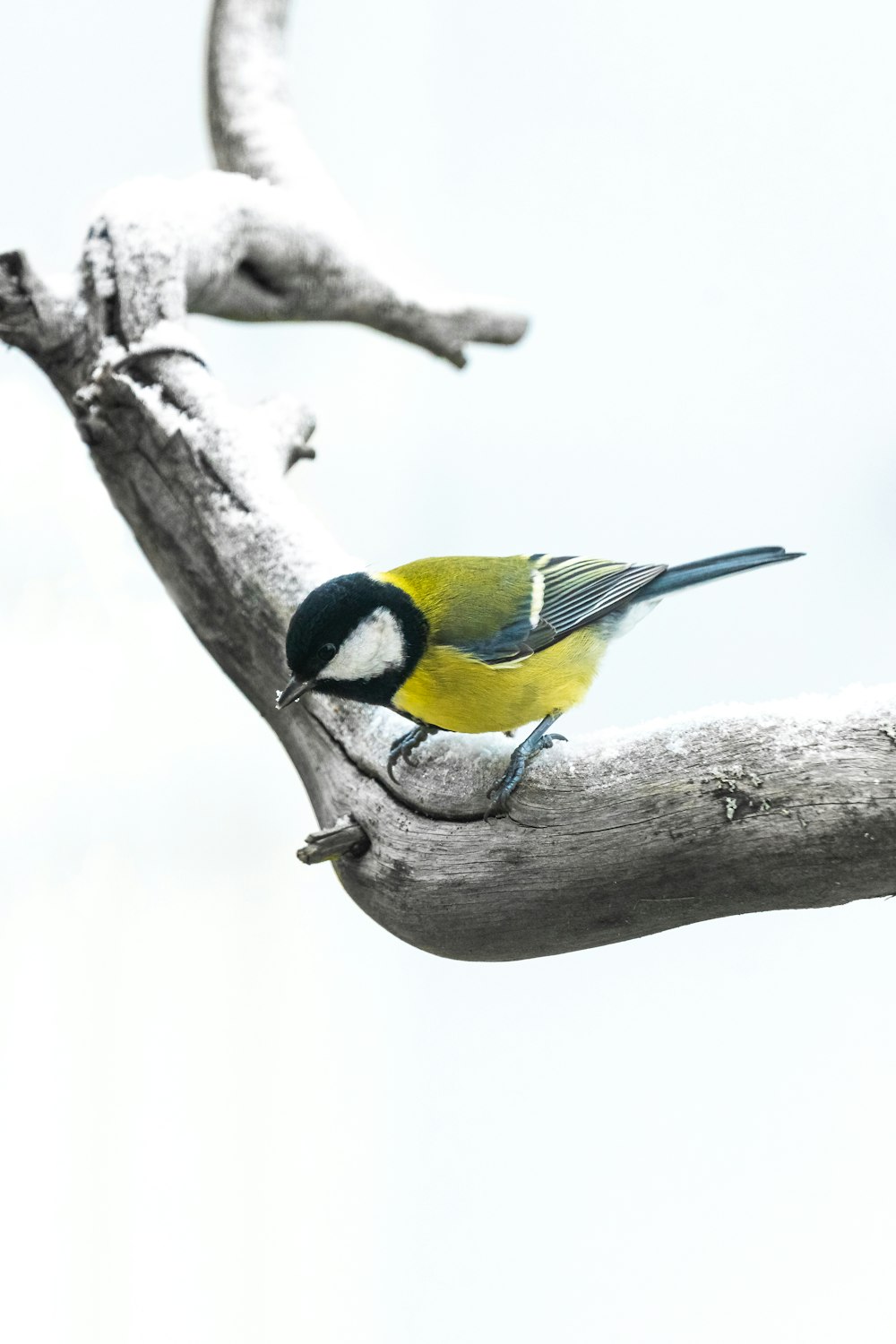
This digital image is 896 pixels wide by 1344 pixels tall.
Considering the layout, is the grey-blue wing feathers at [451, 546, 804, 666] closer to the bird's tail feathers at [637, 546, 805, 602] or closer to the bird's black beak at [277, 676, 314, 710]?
the bird's tail feathers at [637, 546, 805, 602]

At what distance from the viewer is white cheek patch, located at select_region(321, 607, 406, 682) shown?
0.93 m

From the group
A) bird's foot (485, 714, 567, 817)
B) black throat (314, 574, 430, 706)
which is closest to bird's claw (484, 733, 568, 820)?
bird's foot (485, 714, 567, 817)

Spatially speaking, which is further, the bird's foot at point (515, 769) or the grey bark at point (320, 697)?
the bird's foot at point (515, 769)

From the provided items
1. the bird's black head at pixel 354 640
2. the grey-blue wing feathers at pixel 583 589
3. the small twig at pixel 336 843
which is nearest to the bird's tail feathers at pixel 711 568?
the grey-blue wing feathers at pixel 583 589

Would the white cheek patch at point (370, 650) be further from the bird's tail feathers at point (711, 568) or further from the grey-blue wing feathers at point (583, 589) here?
the bird's tail feathers at point (711, 568)

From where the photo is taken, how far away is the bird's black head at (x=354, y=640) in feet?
2.98

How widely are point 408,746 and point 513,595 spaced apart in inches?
6.5

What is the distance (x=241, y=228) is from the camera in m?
1.53

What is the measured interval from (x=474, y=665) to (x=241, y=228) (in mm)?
881

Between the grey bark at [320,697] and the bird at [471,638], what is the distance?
0.05 metres

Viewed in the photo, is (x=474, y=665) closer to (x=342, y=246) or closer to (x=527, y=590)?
(x=527, y=590)

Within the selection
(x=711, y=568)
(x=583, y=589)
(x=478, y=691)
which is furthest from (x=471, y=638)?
(x=711, y=568)

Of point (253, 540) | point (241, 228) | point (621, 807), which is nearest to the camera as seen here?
point (621, 807)

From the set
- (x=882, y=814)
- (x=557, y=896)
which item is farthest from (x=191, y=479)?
(x=882, y=814)
